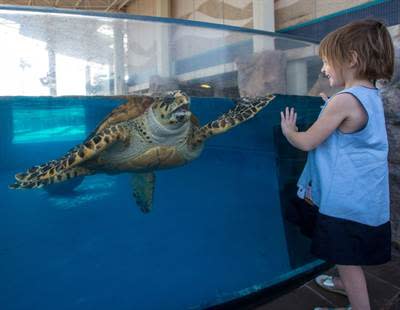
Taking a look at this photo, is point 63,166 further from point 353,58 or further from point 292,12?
point 292,12

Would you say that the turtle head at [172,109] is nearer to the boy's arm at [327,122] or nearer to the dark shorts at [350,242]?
the boy's arm at [327,122]

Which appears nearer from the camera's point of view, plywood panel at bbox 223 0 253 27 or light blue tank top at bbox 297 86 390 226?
light blue tank top at bbox 297 86 390 226

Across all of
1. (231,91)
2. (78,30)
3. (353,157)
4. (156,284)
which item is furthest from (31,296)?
(353,157)

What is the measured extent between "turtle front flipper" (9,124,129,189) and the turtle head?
264 mm

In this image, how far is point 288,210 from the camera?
1.46 meters

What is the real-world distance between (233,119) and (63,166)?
0.82 metres

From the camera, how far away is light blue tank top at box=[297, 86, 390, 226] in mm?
1116

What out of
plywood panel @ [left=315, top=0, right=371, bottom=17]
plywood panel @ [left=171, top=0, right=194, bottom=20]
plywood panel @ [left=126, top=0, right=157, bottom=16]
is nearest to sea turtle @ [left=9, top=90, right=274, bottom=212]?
plywood panel @ [left=315, top=0, right=371, bottom=17]

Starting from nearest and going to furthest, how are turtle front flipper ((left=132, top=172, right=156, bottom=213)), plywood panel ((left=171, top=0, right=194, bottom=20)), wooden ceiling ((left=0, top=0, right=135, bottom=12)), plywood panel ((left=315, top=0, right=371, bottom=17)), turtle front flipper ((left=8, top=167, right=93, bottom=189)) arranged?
turtle front flipper ((left=8, top=167, right=93, bottom=189)), turtle front flipper ((left=132, top=172, right=156, bottom=213)), plywood panel ((left=315, top=0, right=371, bottom=17)), plywood panel ((left=171, top=0, right=194, bottom=20)), wooden ceiling ((left=0, top=0, right=135, bottom=12))

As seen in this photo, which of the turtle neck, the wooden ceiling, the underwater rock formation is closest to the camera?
the turtle neck

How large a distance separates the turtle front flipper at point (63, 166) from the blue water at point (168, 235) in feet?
0.45

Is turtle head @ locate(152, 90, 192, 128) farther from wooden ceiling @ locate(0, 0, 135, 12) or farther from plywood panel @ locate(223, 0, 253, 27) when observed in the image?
wooden ceiling @ locate(0, 0, 135, 12)

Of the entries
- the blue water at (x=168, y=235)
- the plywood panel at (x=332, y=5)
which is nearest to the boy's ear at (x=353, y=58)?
the blue water at (x=168, y=235)

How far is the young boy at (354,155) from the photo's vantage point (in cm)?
109
